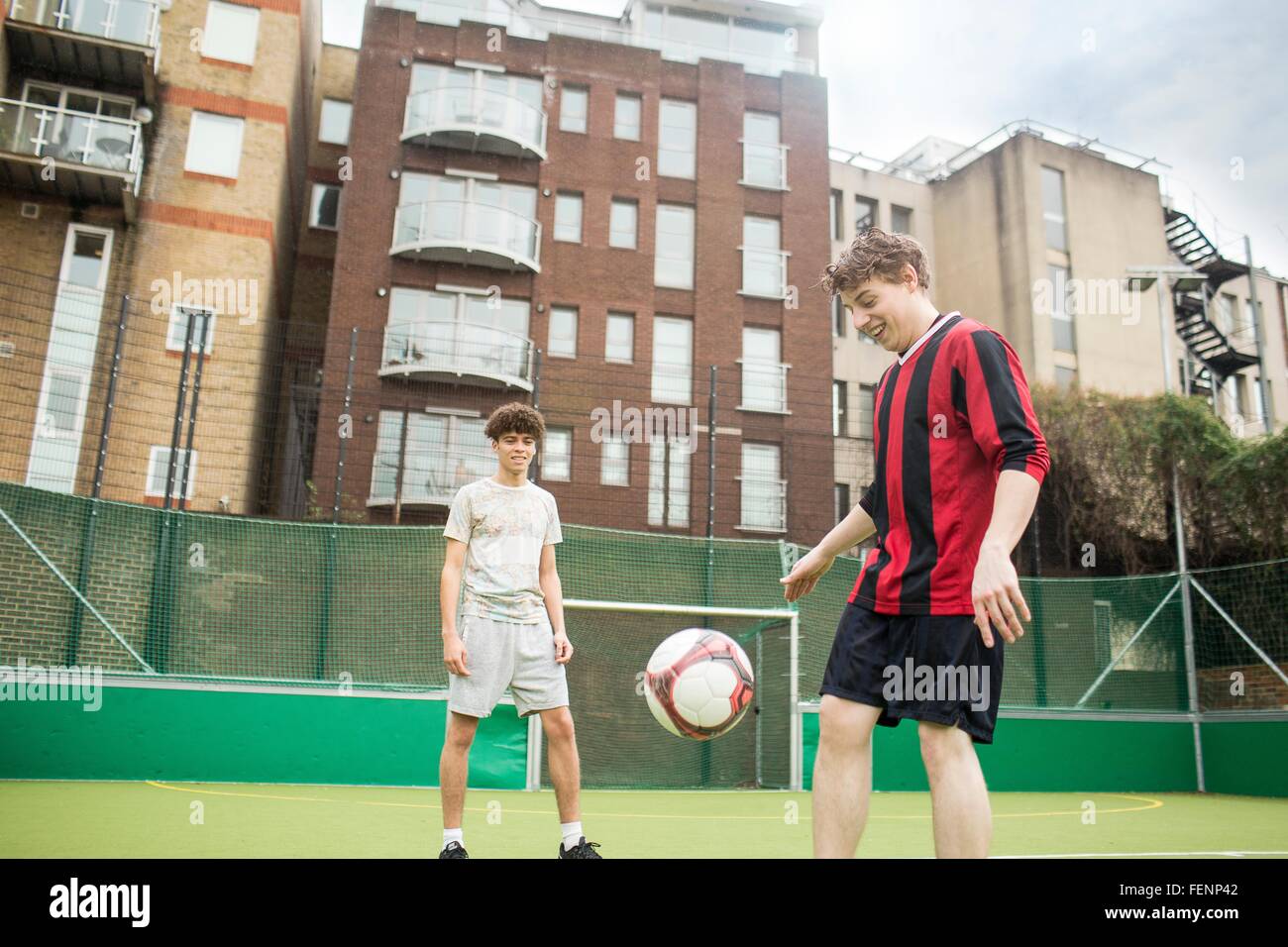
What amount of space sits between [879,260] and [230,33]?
24622 mm

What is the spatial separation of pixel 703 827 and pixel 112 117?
831 inches

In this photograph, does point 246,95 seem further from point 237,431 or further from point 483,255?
point 237,431

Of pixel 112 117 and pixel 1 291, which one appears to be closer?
pixel 1 291

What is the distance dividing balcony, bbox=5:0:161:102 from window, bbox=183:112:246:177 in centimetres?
113

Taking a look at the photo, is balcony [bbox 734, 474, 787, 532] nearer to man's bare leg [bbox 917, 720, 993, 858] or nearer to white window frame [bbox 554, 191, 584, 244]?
white window frame [bbox 554, 191, 584, 244]

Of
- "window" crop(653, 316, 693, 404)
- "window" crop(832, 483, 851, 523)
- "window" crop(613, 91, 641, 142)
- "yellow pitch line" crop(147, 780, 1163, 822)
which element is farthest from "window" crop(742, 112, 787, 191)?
"yellow pitch line" crop(147, 780, 1163, 822)

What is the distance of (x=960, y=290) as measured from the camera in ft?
103

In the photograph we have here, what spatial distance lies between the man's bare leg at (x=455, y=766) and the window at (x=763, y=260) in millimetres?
23152

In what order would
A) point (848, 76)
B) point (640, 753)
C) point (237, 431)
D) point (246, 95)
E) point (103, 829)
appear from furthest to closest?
point (848, 76), point (246, 95), point (237, 431), point (640, 753), point (103, 829)

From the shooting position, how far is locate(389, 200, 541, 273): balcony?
23.9m

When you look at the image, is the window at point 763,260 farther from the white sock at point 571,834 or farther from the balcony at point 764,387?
the white sock at point 571,834

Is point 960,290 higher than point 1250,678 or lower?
higher

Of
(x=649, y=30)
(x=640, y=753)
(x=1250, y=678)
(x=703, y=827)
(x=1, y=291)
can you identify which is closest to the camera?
(x=703, y=827)
